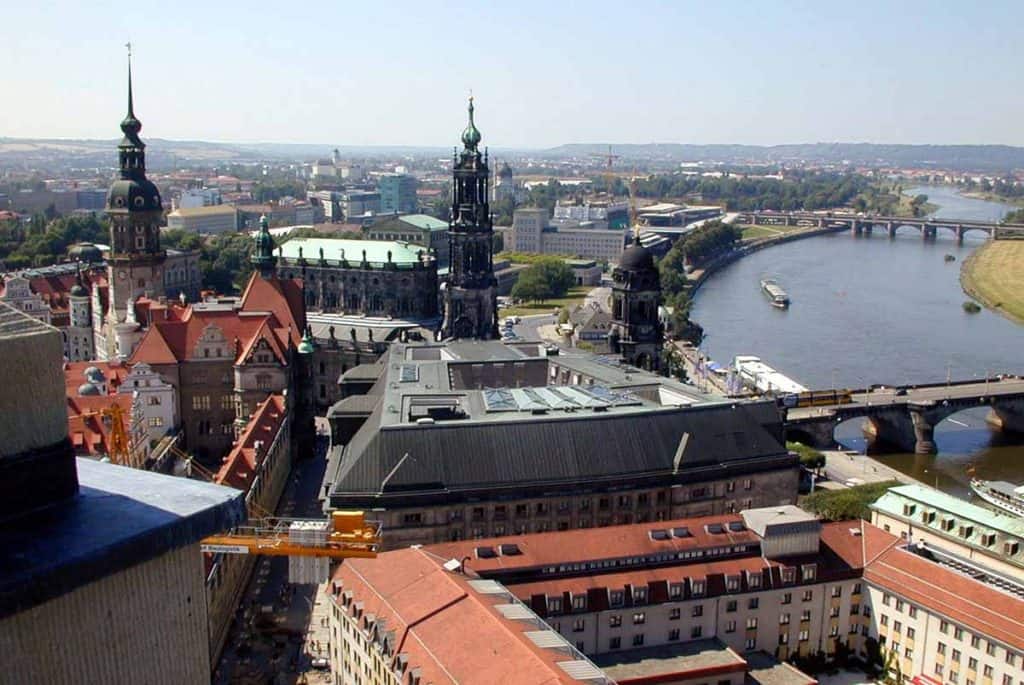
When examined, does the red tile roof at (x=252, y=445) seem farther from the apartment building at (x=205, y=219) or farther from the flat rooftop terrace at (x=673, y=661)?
the apartment building at (x=205, y=219)

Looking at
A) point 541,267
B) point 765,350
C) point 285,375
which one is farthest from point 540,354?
point 541,267

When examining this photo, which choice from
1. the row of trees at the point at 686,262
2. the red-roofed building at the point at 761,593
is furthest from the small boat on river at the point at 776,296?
the red-roofed building at the point at 761,593

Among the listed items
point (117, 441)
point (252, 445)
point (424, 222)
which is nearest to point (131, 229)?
point (252, 445)

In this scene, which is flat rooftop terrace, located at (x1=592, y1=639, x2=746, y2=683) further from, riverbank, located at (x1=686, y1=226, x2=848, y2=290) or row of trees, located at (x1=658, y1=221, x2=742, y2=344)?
riverbank, located at (x1=686, y1=226, x2=848, y2=290)

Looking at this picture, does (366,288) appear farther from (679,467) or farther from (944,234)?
(944,234)

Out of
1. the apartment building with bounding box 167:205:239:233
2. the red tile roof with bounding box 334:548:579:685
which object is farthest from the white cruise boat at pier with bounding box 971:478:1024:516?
the apartment building with bounding box 167:205:239:233

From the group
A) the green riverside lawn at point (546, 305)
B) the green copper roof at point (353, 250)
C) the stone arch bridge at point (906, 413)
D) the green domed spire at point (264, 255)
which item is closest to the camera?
the stone arch bridge at point (906, 413)

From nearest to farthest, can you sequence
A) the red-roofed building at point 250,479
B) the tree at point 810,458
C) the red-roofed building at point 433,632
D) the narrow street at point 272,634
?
the red-roofed building at point 433,632 < the narrow street at point 272,634 < the red-roofed building at point 250,479 < the tree at point 810,458
